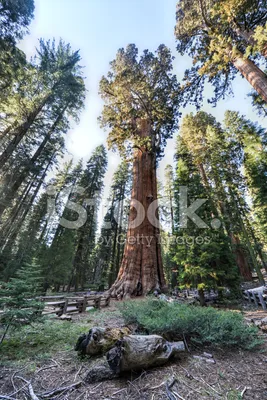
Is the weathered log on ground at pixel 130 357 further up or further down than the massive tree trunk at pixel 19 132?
further down

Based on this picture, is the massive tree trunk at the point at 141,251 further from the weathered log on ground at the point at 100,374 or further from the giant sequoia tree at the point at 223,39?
the weathered log on ground at the point at 100,374

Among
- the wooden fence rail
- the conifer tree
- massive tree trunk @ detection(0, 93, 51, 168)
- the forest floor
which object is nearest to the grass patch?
the forest floor

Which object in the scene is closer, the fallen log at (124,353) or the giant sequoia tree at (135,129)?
the fallen log at (124,353)

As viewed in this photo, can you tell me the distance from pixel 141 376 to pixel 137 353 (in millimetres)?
290

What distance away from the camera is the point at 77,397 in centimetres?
190

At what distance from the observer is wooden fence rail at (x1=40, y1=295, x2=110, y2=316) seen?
5.64m

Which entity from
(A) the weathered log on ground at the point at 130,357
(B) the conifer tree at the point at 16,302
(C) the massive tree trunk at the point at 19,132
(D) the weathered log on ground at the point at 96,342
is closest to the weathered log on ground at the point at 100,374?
(A) the weathered log on ground at the point at 130,357

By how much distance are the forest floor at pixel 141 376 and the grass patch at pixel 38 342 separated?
0.02 meters

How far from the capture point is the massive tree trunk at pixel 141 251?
344 inches

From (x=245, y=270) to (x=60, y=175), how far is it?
22769mm

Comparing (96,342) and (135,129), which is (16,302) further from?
(135,129)

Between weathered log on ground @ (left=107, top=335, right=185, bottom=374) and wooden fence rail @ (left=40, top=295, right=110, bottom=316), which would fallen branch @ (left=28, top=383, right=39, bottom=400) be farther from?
wooden fence rail @ (left=40, top=295, right=110, bottom=316)

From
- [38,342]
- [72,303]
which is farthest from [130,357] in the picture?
[72,303]

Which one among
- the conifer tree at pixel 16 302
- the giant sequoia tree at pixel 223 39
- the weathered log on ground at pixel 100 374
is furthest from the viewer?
the giant sequoia tree at pixel 223 39
